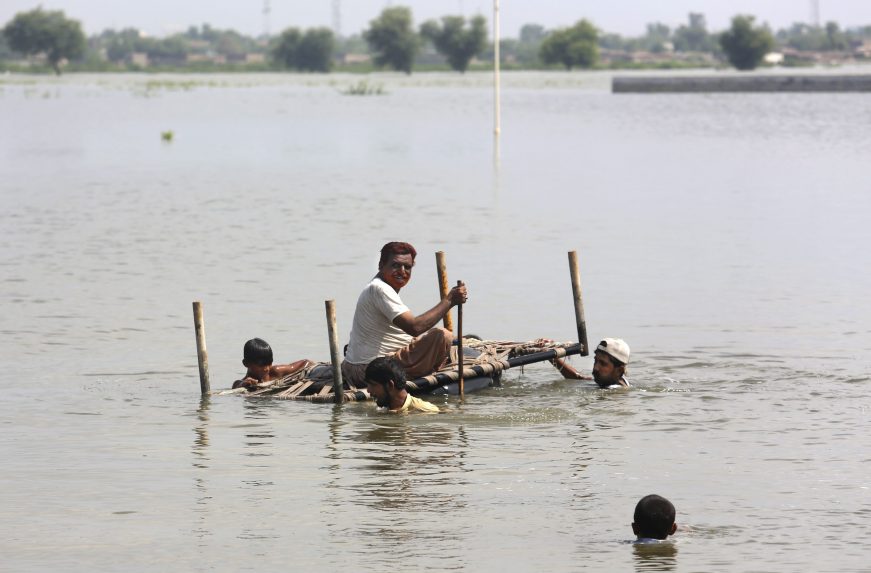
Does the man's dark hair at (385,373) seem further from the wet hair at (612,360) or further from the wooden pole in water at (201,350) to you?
the wet hair at (612,360)

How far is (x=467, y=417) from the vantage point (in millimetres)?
13438

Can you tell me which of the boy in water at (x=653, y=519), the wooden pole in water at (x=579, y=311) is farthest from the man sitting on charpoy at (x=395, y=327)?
the boy in water at (x=653, y=519)

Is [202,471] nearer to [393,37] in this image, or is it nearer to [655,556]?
[655,556]

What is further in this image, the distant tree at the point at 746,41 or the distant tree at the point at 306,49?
the distant tree at the point at 306,49

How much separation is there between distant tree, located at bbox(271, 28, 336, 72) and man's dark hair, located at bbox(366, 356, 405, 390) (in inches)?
6985

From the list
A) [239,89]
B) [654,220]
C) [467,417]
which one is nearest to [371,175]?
[654,220]

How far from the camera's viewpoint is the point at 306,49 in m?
191

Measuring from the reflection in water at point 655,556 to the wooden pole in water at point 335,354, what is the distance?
14.0ft

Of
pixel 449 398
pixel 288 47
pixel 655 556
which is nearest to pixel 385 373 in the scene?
pixel 449 398

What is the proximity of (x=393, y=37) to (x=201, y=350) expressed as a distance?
543 ft

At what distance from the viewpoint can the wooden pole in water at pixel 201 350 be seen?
45.6 ft

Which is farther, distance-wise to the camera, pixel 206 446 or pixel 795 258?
pixel 795 258

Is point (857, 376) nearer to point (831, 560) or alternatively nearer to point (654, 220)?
point (831, 560)

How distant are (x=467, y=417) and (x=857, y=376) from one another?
4.30 metres
